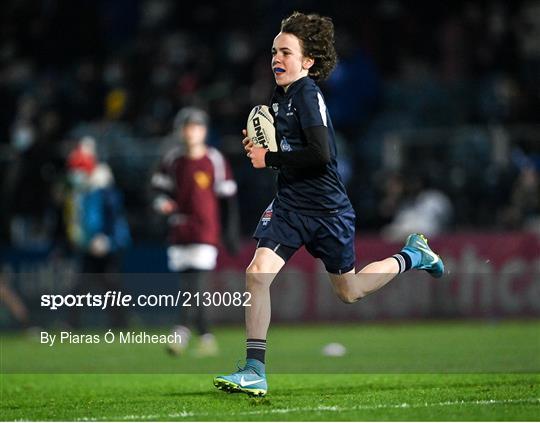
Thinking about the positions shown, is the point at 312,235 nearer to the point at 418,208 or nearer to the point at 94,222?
the point at 94,222

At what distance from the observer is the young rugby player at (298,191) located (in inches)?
343

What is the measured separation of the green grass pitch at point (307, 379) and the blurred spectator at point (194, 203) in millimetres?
1018

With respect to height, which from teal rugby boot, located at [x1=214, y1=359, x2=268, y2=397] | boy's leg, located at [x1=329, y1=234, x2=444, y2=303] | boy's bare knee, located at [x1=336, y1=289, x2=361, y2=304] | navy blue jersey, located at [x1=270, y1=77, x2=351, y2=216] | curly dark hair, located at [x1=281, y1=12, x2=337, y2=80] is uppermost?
curly dark hair, located at [x1=281, y1=12, x2=337, y2=80]

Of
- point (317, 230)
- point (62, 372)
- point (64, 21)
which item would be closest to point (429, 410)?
point (317, 230)

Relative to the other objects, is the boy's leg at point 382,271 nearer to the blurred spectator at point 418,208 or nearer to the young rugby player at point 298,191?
the young rugby player at point 298,191

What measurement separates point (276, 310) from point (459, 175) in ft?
11.2

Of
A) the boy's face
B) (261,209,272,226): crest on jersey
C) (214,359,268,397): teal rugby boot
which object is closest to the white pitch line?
(214,359,268,397): teal rugby boot

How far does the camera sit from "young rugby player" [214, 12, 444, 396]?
28.6ft

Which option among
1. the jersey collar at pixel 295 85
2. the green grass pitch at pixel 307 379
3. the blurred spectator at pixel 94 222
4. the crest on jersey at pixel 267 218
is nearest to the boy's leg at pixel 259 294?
the crest on jersey at pixel 267 218

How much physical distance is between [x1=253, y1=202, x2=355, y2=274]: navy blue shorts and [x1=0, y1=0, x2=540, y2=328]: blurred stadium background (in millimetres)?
8614

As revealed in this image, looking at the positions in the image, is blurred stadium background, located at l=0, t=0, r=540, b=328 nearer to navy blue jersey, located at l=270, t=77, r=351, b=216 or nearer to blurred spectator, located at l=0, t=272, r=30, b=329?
blurred spectator, located at l=0, t=272, r=30, b=329

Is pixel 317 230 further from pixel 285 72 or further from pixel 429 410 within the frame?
pixel 429 410

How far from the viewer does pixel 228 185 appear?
14617mm

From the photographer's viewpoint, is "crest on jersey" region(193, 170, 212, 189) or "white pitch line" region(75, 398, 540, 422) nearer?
"white pitch line" region(75, 398, 540, 422)
